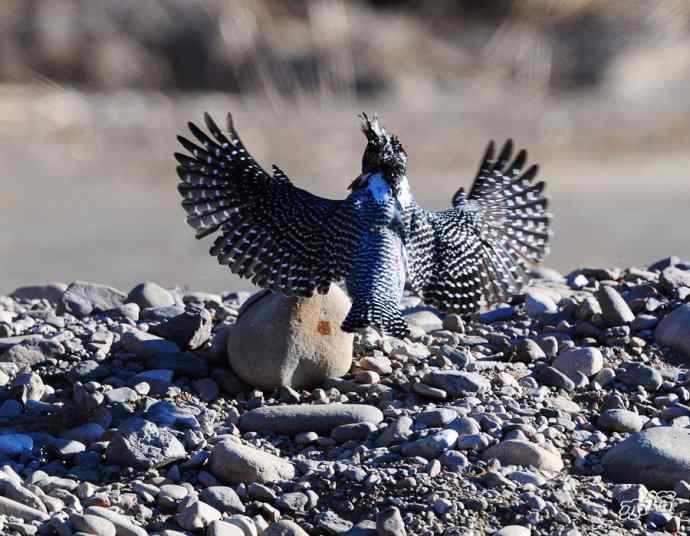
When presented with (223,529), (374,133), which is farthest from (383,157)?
(223,529)

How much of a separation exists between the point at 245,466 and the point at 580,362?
2.11 m

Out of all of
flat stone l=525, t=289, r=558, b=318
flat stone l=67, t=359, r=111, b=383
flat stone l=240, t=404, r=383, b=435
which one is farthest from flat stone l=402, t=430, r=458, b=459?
flat stone l=525, t=289, r=558, b=318

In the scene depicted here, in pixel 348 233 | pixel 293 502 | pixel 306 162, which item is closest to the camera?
pixel 293 502

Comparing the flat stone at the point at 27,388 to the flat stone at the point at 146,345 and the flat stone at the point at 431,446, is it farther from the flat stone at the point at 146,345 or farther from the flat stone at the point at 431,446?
the flat stone at the point at 431,446

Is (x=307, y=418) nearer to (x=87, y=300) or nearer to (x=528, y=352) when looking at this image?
(x=528, y=352)

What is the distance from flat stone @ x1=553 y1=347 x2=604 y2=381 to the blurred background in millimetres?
8792

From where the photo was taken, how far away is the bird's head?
288 inches

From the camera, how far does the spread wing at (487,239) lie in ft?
24.6

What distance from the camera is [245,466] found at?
5949 millimetres

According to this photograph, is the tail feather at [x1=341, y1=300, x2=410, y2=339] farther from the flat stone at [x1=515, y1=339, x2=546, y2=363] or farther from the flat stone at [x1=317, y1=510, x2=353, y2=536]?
the flat stone at [x1=317, y1=510, x2=353, y2=536]

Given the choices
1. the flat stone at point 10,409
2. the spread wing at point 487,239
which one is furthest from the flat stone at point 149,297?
the spread wing at point 487,239

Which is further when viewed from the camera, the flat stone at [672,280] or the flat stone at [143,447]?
the flat stone at [672,280]

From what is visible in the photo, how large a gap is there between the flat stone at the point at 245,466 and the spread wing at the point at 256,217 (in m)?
1.27

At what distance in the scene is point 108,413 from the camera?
21.6 feet
